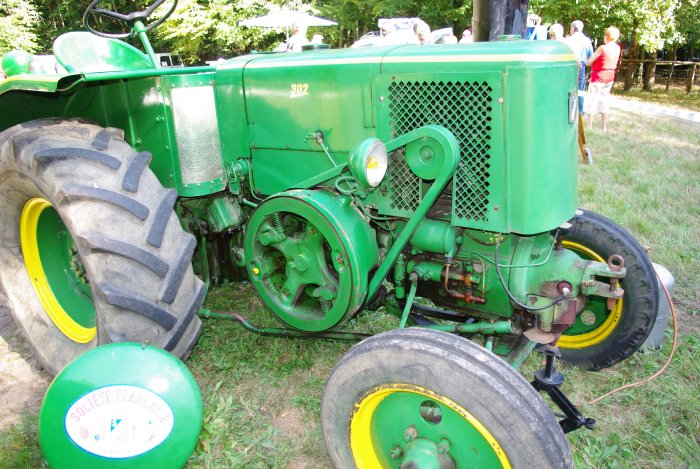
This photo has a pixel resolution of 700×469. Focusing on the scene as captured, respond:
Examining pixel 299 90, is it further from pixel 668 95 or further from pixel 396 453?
pixel 668 95

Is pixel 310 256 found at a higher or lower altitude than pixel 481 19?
lower

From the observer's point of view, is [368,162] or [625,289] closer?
[368,162]

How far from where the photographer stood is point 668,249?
430cm

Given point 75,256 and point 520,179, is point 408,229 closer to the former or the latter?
point 520,179

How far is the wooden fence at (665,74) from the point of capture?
16.6 m

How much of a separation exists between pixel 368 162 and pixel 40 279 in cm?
206

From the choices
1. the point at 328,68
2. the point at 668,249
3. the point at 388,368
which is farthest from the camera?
the point at 668,249

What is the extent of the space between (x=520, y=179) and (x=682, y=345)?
6.10 ft

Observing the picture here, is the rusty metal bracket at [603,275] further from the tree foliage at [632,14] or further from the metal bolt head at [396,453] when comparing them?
the tree foliage at [632,14]

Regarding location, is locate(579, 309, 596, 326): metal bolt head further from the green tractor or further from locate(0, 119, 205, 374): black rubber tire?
locate(0, 119, 205, 374): black rubber tire

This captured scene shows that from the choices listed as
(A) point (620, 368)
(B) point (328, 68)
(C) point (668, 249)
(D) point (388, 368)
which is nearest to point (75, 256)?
(B) point (328, 68)

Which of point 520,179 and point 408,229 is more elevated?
point 520,179

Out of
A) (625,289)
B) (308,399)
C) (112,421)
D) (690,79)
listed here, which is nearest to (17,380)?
(112,421)

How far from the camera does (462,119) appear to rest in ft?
6.85
